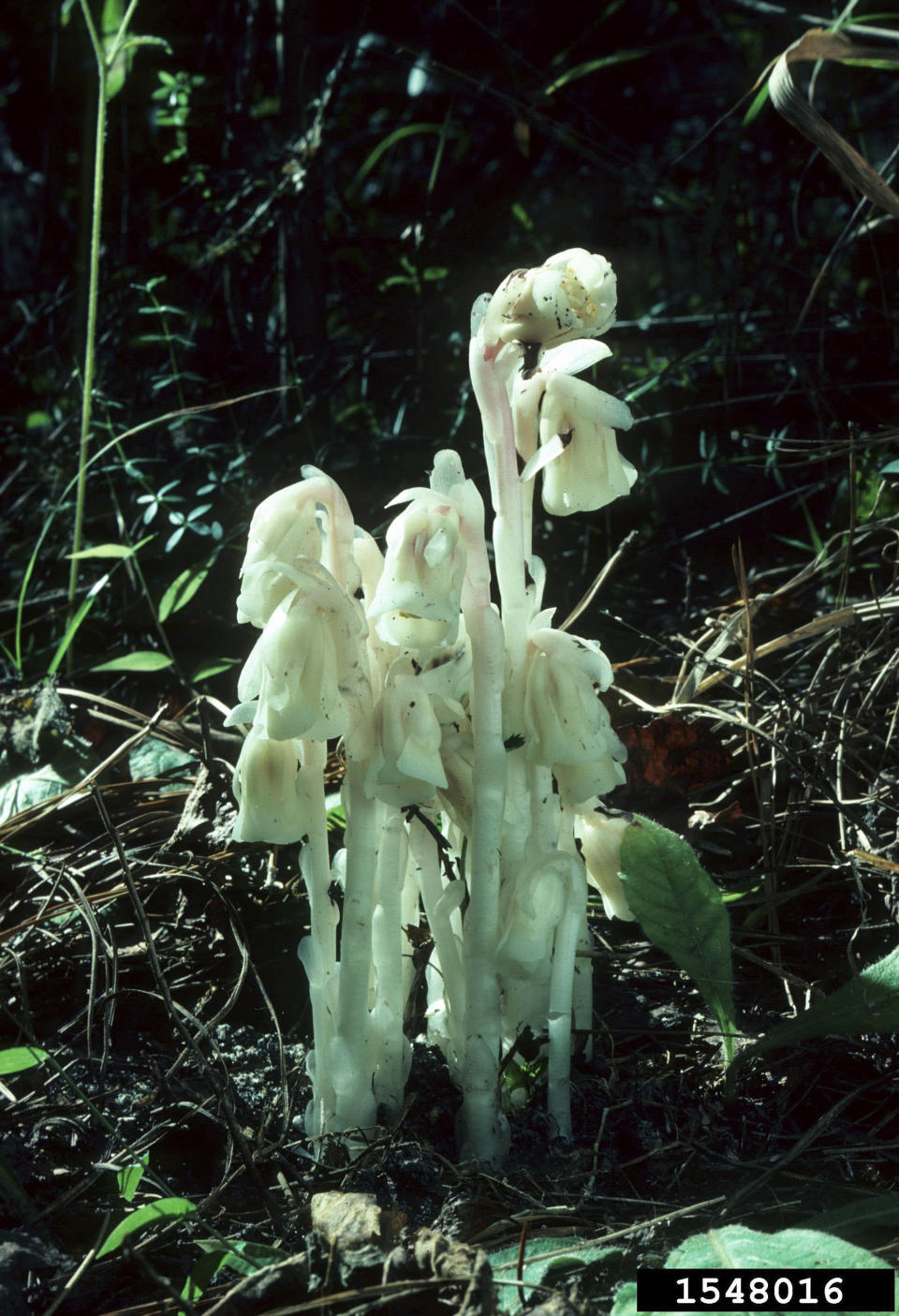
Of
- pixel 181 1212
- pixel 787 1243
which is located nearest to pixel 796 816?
pixel 787 1243

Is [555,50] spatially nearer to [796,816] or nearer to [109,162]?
[109,162]

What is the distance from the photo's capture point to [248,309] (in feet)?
10.0

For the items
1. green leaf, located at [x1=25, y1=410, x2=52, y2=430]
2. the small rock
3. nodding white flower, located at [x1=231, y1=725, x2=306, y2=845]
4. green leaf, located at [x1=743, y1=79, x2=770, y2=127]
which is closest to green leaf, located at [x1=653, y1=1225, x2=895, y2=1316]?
the small rock

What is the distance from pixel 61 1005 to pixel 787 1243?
44.4 inches

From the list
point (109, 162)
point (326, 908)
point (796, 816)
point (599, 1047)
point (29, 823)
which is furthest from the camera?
point (109, 162)

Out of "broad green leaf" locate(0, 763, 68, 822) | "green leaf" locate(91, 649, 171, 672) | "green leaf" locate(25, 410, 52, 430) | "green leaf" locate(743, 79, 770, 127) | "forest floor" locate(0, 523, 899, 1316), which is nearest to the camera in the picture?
"forest floor" locate(0, 523, 899, 1316)

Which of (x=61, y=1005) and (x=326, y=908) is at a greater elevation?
(x=326, y=908)

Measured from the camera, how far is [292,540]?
1.18 meters

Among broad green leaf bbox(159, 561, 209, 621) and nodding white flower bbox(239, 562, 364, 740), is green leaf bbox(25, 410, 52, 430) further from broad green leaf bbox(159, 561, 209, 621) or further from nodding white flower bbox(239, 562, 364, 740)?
nodding white flower bbox(239, 562, 364, 740)

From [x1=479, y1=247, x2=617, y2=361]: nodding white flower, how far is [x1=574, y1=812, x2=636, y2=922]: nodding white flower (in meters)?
0.63

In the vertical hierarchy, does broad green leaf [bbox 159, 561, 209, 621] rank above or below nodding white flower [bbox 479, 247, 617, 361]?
below

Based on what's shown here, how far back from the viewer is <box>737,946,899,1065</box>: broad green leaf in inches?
48.8

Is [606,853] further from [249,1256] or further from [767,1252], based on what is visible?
[249,1256]

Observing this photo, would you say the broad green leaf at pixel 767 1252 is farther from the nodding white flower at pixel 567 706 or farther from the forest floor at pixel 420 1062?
the nodding white flower at pixel 567 706
